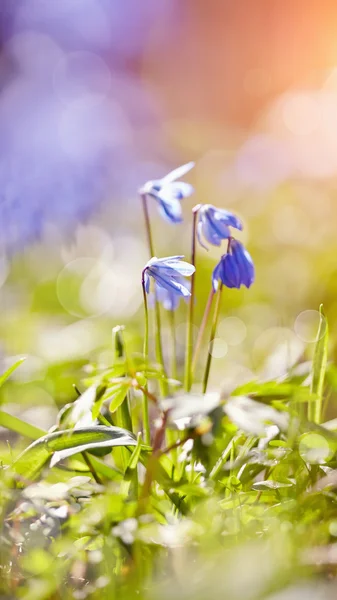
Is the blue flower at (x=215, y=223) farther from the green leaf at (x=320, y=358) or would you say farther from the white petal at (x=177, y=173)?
the green leaf at (x=320, y=358)

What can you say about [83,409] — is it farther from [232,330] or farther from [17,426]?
[232,330]

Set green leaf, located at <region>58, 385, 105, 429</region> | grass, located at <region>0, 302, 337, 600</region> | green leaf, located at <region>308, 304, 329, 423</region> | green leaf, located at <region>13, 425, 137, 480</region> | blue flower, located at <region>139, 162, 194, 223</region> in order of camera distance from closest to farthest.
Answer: grass, located at <region>0, 302, 337, 600</region>
green leaf, located at <region>58, 385, 105, 429</region>
green leaf, located at <region>13, 425, 137, 480</region>
green leaf, located at <region>308, 304, 329, 423</region>
blue flower, located at <region>139, 162, 194, 223</region>

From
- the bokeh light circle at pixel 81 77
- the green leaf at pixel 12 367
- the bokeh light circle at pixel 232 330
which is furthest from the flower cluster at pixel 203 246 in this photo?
the bokeh light circle at pixel 81 77

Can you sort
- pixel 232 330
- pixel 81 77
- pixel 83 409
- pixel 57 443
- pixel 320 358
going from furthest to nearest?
pixel 81 77 → pixel 232 330 → pixel 320 358 → pixel 57 443 → pixel 83 409

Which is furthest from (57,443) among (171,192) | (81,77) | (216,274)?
(81,77)

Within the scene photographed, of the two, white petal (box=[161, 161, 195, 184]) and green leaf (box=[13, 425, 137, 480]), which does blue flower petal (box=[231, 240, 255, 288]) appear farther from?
green leaf (box=[13, 425, 137, 480])

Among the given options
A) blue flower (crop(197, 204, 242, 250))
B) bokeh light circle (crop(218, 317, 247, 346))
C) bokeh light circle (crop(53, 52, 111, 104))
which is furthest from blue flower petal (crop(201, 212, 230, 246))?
bokeh light circle (crop(53, 52, 111, 104))

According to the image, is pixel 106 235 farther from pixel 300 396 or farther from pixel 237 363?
pixel 300 396

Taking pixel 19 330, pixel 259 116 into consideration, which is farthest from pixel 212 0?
pixel 19 330
